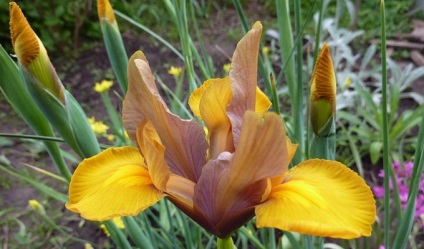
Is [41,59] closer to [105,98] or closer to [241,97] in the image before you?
[241,97]

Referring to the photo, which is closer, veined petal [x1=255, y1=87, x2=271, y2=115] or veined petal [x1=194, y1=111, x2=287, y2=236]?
veined petal [x1=194, y1=111, x2=287, y2=236]

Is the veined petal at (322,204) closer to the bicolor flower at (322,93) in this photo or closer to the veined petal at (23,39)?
the bicolor flower at (322,93)

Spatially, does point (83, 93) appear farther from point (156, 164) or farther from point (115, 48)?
point (156, 164)

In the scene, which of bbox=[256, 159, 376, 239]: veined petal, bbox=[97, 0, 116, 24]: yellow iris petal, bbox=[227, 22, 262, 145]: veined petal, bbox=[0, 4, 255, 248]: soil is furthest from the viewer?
bbox=[0, 4, 255, 248]: soil

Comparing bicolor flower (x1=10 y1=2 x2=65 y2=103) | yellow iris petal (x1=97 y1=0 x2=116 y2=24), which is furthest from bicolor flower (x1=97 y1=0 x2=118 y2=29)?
bicolor flower (x1=10 y1=2 x2=65 y2=103)

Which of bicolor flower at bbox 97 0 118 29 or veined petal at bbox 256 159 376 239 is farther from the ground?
bicolor flower at bbox 97 0 118 29

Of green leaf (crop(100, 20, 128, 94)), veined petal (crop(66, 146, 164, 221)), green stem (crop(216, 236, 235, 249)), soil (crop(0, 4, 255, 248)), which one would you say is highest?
green leaf (crop(100, 20, 128, 94))

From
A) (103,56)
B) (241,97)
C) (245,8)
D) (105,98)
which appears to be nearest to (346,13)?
(245,8)

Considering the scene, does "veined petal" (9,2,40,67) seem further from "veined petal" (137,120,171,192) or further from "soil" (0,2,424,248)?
"soil" (0,2,424,248)
